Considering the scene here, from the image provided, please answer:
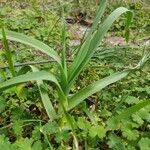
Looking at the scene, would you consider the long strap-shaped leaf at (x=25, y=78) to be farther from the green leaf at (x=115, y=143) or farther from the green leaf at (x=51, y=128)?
the green leaf at (x=115, y=143)

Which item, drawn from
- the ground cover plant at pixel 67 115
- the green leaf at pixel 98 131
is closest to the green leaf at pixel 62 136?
the ground cover plant at pixel 67 115

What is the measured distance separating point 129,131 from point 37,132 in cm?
43

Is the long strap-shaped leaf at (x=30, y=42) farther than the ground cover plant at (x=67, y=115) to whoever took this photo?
Yes

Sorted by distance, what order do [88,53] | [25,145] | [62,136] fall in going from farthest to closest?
[88,53]
[62,136]
[25,145]

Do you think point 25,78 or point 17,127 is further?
point 17,127

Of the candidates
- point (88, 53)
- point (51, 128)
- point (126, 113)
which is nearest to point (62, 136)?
point (51, 128)

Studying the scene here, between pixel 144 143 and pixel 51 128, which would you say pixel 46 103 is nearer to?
pixel 51 128

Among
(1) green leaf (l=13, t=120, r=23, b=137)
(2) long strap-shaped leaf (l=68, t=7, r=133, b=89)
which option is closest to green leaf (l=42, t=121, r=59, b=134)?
(1) green leaf (l=13, t=120, r=23, b=137)

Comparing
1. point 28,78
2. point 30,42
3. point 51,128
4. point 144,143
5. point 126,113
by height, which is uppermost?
point 30,42

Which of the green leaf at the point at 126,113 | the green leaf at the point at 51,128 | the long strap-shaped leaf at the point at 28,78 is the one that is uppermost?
the long strap-shaped leaf at the point at 28,78

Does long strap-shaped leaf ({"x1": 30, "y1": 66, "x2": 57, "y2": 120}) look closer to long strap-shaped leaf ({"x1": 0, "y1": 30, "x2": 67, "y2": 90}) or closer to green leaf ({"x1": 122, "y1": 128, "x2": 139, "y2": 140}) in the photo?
long strap-shaped leaf ({"x1": 0, "y1": 30, "x2": 67, "y2": 90})

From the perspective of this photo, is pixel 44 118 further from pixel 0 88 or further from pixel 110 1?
pixel 110 1

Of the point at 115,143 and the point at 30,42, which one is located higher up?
the point at 30,42

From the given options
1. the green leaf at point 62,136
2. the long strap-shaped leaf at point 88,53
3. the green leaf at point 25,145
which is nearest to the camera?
the green leaf at point 25,145
